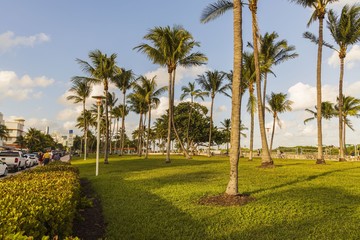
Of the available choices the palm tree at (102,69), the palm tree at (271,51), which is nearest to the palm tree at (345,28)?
the palm tree at (271,51)

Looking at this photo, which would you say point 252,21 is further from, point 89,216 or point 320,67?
point 89,216

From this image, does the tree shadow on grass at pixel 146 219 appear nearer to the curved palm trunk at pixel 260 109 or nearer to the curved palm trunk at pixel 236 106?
the curved palm trunk at pixel 236 106

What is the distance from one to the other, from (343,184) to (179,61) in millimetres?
21016

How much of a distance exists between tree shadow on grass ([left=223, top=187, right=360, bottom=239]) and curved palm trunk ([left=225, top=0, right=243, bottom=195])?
45.4 inches

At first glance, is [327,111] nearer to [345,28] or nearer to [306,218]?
[345,28]

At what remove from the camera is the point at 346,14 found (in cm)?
2973

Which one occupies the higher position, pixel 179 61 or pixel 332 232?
pixel 179 61

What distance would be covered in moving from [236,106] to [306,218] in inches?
161

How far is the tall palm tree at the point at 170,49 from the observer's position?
29297mm

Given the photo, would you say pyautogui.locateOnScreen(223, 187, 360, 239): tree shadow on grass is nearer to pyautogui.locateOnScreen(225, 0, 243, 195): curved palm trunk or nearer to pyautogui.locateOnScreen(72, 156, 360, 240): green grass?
pyautogui.locateOnScreen(72, 156, 360, 240): green grass

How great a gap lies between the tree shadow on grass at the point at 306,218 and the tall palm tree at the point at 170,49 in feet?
67.1

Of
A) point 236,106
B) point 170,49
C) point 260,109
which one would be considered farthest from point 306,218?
point 170,49

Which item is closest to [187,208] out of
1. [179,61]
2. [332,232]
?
[332,232]

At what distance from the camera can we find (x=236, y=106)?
10117mm
